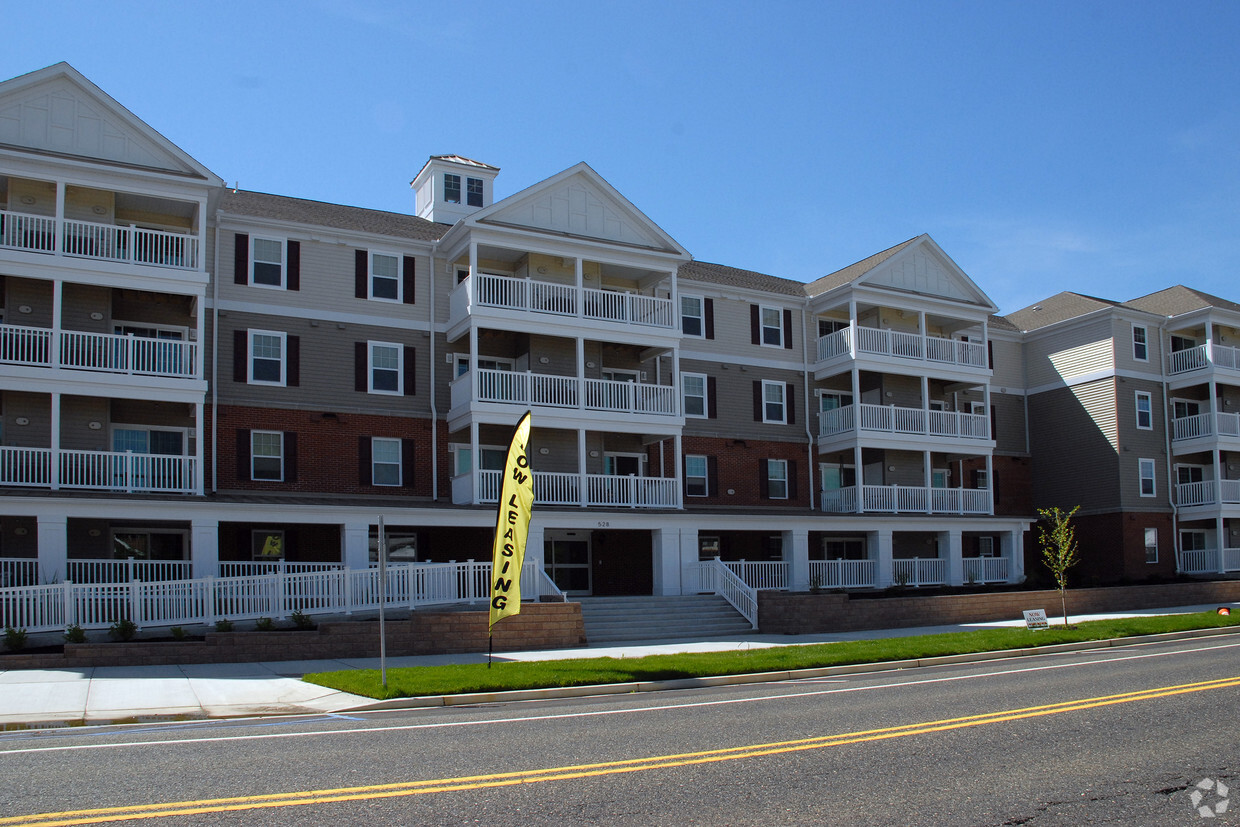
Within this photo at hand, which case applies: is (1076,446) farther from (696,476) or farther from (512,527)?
(512,527)

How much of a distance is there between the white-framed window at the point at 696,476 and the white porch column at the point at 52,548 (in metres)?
17.9

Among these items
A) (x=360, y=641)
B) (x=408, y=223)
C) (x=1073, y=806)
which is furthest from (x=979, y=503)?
(x=1073, y=806)

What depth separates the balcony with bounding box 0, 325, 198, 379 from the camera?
2395cm

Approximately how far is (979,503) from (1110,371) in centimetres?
848

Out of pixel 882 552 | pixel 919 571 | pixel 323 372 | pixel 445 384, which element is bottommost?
pixel 919 571

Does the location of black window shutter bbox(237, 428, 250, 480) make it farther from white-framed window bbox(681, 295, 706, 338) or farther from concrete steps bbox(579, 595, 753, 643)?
white-framed window bbox(681, 295, 706, 338)

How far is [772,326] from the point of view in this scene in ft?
120

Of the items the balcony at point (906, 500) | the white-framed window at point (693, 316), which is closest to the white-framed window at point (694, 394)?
the white-framed window at point (693, 316)

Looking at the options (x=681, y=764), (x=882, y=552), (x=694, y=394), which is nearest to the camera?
(x=681, y=764)

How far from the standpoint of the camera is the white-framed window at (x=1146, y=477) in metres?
40.4

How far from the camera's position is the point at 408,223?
109ft

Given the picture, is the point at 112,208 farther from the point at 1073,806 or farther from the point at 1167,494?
the point at 1167,494

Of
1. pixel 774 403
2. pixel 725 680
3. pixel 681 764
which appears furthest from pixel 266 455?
pixel 681 764

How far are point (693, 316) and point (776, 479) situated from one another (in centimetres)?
610
